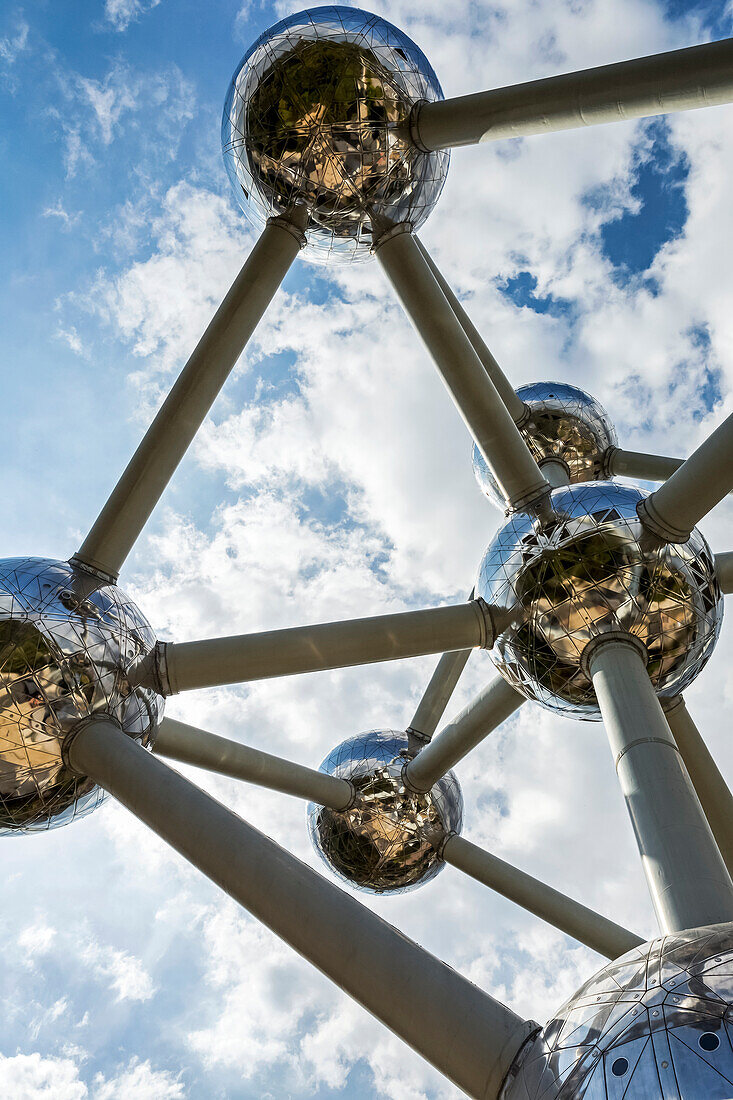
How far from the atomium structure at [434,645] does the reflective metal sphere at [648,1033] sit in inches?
0.4

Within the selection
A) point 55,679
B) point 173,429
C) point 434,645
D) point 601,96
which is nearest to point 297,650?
point 434,645

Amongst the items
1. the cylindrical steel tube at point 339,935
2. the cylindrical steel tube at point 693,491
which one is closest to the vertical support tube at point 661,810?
the cylindrical steel tube at point 339,935

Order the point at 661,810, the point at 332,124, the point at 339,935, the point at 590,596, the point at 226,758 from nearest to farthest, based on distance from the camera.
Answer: the point at 339,935, the point at 661,810, the point at 590,596, the point at 332,124, the point at 226,758

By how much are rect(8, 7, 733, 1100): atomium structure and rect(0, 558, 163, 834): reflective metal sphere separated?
0.02m

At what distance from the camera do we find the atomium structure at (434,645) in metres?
3.51

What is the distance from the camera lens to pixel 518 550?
677 cm

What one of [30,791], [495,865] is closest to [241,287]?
[30,791]

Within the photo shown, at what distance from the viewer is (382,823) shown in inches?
408

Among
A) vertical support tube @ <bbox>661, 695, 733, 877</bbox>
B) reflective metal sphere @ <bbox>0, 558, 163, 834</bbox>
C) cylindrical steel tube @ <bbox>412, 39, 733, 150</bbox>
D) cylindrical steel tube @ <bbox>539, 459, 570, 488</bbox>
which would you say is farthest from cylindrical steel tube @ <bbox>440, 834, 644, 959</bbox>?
cylindrical steel tube @ <bbox>412, 39, 733, 150</bbox>

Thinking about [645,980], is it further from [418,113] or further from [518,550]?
[418,113]

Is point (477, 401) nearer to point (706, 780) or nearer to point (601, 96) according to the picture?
point (601, 96)

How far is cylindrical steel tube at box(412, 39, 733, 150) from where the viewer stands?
6102 mm

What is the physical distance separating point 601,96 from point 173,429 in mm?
4231

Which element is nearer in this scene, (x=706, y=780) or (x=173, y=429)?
(x=173, y=429)
